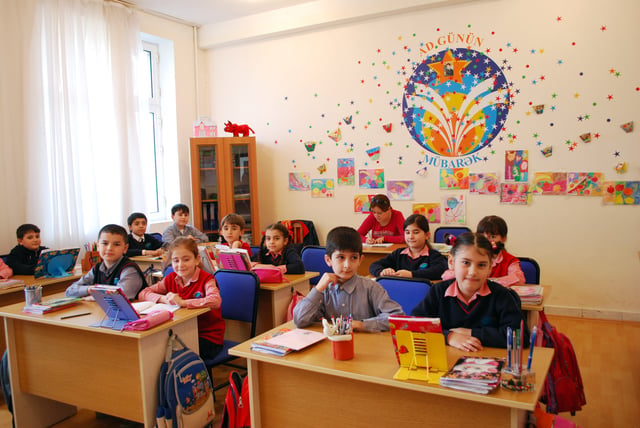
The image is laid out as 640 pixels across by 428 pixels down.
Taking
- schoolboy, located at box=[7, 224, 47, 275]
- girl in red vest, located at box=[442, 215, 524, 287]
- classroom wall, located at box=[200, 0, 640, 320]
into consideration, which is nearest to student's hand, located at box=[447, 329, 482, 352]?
girl in red vest, located at box=[442, 215, 524, 287]

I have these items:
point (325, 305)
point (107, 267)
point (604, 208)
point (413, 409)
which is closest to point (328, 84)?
point (604, 208)

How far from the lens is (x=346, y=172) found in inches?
241

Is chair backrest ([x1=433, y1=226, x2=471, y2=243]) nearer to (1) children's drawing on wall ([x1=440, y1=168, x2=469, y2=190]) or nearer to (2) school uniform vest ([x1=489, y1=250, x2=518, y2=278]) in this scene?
(1) children's drawing on wall ([x1=440, y1=168, x2=469, y2=190])

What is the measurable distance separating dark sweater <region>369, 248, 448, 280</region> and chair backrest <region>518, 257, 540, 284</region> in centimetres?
53

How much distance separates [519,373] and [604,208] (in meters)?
3.89

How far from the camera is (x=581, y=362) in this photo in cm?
378

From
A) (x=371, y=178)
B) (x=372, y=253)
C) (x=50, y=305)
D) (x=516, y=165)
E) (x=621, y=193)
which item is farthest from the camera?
(x=371, y=178)

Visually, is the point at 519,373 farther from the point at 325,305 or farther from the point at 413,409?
the point at 325,305

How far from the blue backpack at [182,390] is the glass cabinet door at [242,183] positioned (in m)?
3.85

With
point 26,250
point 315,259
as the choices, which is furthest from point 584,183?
point 26,250

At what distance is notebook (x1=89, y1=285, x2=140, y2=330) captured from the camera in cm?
247

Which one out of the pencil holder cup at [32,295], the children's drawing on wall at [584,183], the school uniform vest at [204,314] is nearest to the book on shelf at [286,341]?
the school uniform vest at [204,314]

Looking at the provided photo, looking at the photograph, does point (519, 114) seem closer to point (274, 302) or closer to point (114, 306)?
point (274, 302)

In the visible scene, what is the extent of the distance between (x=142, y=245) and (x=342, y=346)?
403cm
